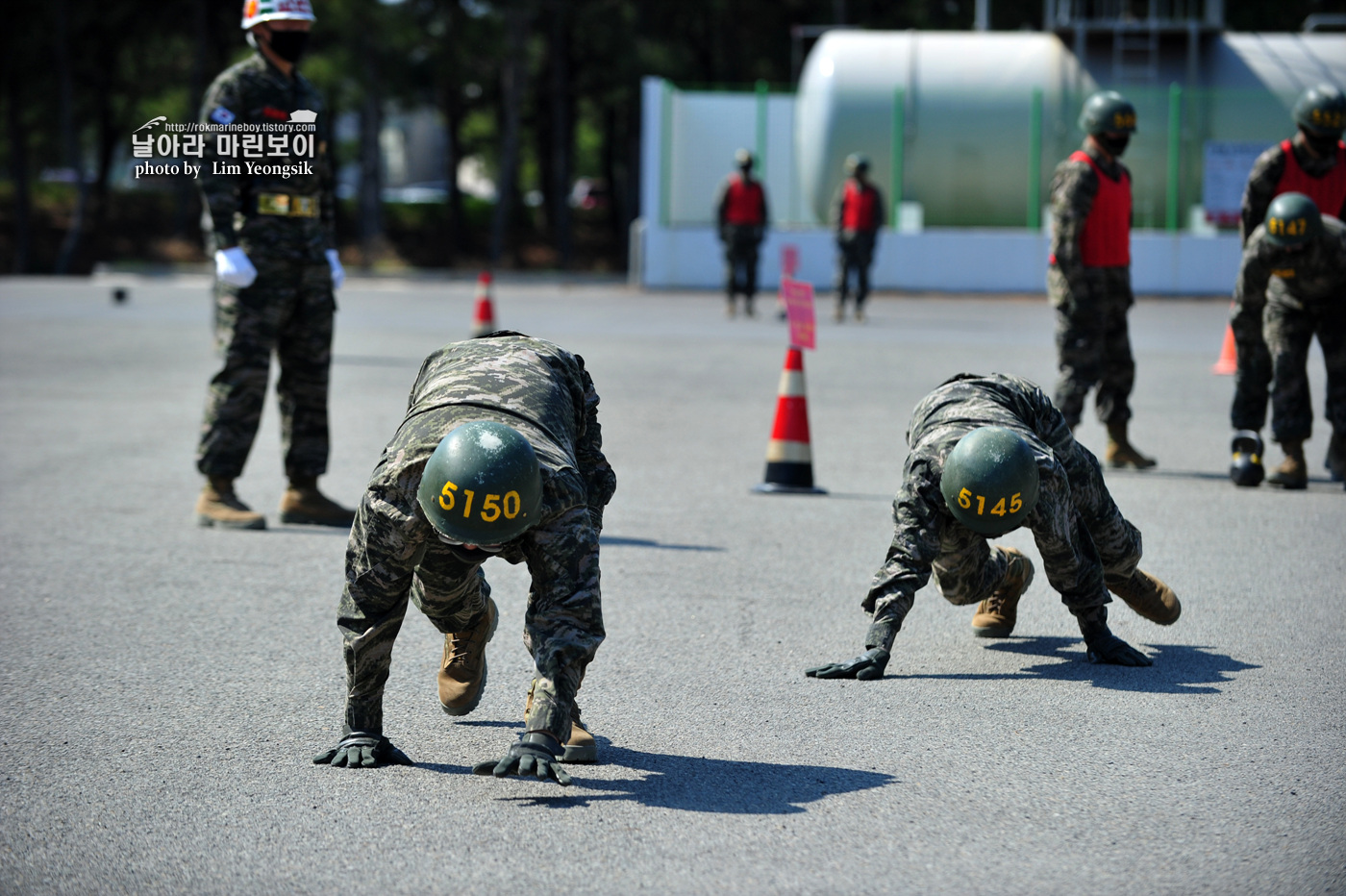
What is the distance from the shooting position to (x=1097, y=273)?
9.49m

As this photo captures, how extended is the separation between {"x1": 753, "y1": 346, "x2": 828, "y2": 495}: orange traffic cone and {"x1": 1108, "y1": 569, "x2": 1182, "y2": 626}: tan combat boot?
3.33 m

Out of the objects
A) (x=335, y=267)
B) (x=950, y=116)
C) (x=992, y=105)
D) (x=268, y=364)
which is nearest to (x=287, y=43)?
(x=335, y=267)

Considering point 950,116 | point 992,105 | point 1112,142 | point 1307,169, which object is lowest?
point 1307,169

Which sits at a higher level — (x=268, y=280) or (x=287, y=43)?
(x=287, y=43)

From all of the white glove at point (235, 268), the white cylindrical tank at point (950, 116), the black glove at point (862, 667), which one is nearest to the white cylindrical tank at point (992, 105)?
the white cylindrical tank at point (950, 116)

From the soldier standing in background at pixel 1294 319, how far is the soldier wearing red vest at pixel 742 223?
468 inches

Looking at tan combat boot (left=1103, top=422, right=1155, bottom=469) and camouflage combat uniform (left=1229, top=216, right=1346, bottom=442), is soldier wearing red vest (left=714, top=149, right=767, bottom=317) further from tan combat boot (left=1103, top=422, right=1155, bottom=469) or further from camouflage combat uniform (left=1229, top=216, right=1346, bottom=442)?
camouflage combat uniform (left=1229, top=216, right=1346, bottom=442)

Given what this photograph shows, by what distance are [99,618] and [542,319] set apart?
14.8 metres

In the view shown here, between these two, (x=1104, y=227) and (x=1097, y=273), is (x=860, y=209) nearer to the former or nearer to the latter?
(x=1104, y=227)

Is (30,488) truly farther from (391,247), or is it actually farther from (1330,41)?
(391,247)

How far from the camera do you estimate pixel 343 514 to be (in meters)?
7.96

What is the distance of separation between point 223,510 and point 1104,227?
531 centimetres

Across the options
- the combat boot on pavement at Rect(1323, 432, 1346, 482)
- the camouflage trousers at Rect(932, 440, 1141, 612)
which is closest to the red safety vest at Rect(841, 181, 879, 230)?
the combat boot on pavement at Rect(1323, 432, 1346, 482)

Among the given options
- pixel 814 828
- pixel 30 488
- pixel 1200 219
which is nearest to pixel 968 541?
pixel 814 828
